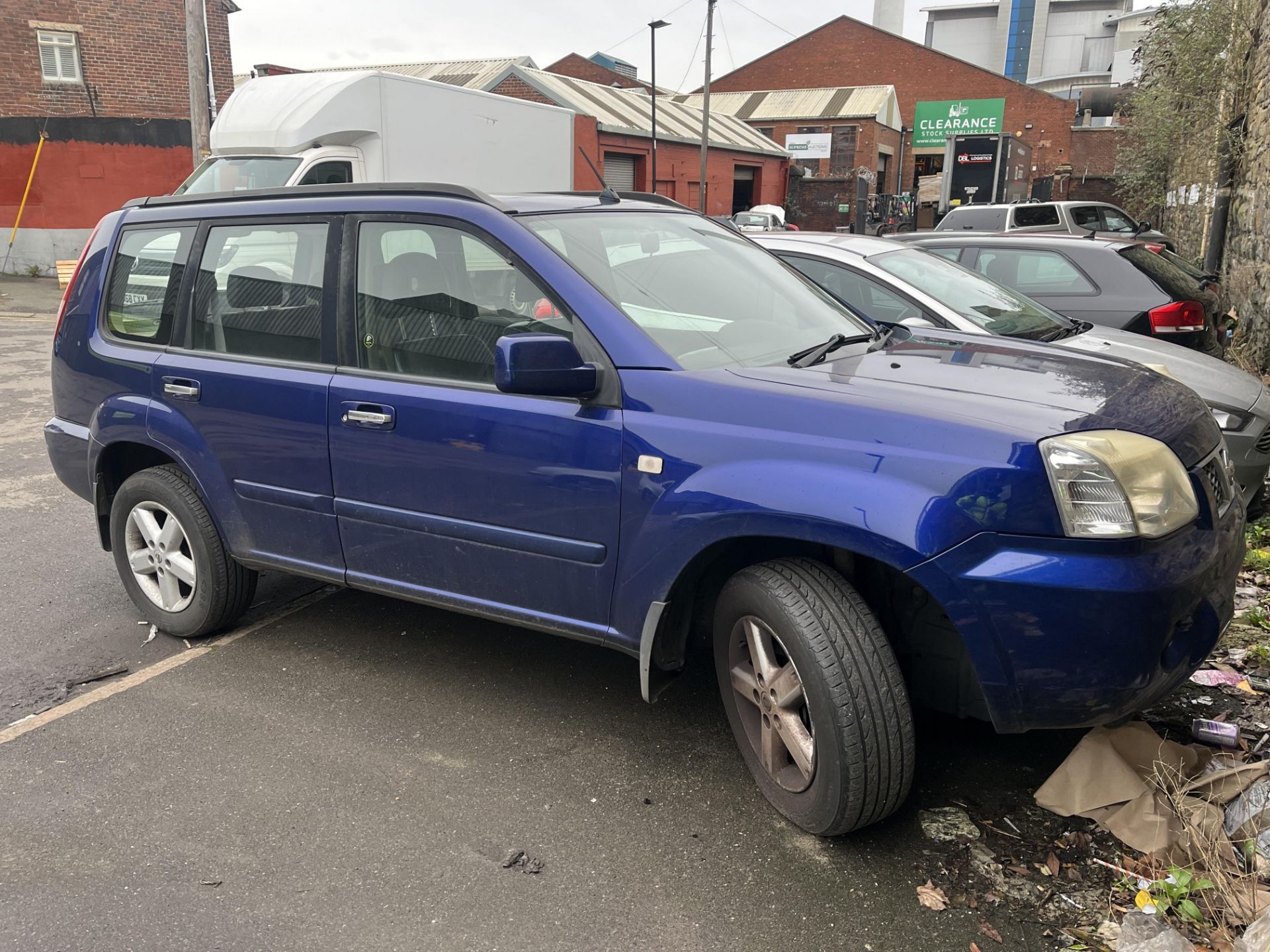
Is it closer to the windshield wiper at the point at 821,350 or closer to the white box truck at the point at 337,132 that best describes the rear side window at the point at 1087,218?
the white box truck at the point at 337,132

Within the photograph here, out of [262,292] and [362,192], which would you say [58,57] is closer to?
[262,292]

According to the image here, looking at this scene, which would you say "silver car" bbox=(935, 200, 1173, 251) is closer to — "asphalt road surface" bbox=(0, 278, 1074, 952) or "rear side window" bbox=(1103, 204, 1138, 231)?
"rear side window" bbox=(1103, 204, 1138, 231)

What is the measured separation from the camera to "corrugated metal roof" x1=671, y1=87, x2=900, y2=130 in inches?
1834

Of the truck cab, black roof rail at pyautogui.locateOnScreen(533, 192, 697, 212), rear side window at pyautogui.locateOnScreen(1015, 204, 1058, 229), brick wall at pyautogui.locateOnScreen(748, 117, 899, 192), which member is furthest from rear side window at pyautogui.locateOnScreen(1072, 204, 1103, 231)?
brick wall at pyautogui.locateOnScreen(748, 117, 899, 192)

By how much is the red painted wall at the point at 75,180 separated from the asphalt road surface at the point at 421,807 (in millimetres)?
21081

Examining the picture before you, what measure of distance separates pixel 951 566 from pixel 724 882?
1.10m

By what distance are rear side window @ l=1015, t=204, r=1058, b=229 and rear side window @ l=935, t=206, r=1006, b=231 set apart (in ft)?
1.00

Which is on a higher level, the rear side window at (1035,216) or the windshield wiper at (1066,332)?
the rear side window at (1035,216)

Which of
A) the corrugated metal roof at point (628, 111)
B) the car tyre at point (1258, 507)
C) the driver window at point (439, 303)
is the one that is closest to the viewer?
the driver window at point (439, 303)

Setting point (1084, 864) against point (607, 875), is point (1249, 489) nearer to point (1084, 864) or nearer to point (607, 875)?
point (1084, 864)

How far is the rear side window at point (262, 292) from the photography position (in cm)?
379

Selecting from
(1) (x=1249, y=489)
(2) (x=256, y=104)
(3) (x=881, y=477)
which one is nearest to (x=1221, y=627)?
(3) (x=881, y=477)

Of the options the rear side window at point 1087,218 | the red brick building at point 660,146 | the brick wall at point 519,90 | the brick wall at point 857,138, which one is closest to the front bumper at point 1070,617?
the rear side window at point 1087,218

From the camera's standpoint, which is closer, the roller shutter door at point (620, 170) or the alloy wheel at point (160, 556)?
the alloy wheel at point (160, 556)
